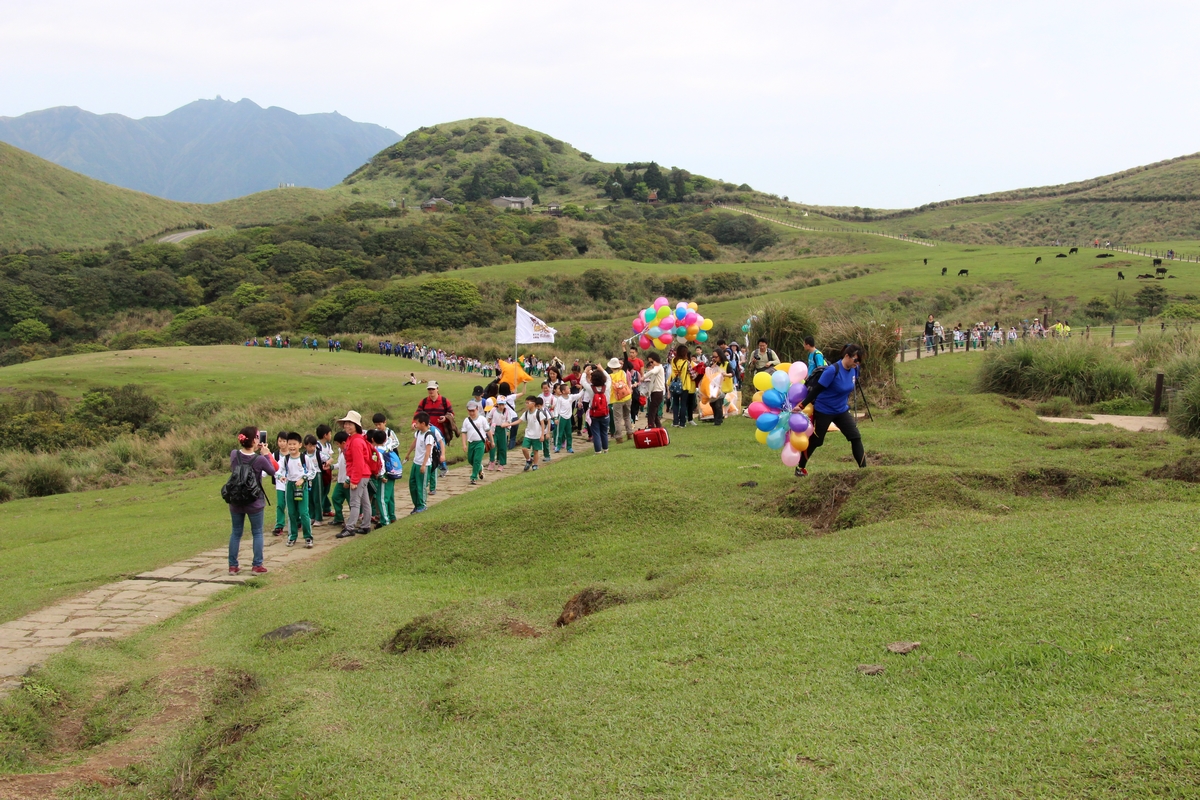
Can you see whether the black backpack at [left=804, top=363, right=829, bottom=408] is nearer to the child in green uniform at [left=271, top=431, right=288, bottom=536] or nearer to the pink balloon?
the pink balloon

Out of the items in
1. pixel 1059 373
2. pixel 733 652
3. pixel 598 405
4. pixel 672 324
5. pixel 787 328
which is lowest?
pixel 733 652

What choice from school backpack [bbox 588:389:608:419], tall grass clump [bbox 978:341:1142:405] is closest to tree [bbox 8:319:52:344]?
school backpack [bbox 588:389:608:419]

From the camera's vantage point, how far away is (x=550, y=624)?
6648 millimetres

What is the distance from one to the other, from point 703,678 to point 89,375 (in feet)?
98.7

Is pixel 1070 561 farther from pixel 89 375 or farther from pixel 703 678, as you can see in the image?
pixel 89 375

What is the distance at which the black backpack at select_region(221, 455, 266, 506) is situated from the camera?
9461 mm

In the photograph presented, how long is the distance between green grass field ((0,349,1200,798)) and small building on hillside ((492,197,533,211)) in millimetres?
103616

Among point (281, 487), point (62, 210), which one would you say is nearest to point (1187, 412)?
point (281, 487)

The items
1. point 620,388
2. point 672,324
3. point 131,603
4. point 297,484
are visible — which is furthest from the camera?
point 672,324

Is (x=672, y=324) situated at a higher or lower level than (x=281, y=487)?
higher

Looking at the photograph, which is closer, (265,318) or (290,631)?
(290,631)

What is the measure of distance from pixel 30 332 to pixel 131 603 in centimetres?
5550

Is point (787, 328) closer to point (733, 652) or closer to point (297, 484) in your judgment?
point (297, 484)

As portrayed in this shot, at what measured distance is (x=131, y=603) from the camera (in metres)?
8.74
